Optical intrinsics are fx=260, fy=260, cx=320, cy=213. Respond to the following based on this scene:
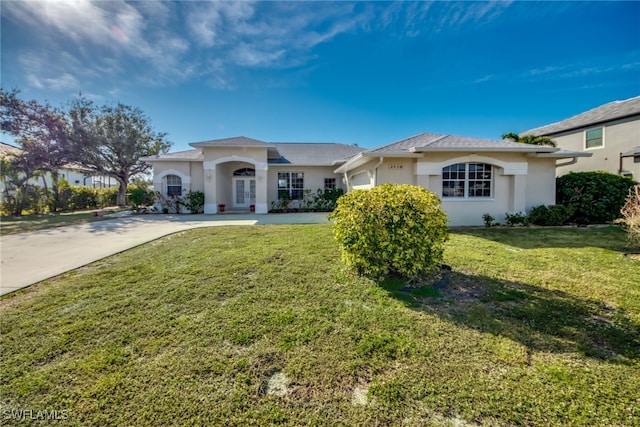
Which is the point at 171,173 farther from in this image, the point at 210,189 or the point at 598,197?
the point at 598,197

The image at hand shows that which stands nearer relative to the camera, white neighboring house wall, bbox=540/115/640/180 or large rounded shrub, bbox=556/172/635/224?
large rounded shrub, bbox=556/172/635/224

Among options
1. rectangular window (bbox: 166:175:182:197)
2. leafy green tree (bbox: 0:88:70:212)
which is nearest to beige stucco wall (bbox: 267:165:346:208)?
rectangular window (bbox: 166:175:182:197)

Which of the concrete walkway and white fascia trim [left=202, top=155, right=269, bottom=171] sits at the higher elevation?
white fascia trim [left=202, top=155, right=269, bottom=171]

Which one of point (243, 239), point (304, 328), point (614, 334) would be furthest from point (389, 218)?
point (243, 239)

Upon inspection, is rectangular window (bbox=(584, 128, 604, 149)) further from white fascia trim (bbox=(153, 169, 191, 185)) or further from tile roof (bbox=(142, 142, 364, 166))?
white fascia trim (bbox=(153, 169, 191, 185))

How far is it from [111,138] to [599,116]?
36909 mm

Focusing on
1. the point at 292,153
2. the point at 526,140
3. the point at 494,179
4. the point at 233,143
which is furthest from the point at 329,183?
the point at 526,140

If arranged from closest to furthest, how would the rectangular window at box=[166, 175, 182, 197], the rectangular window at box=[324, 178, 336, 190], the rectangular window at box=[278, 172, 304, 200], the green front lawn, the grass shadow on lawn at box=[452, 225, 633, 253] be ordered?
1. the green front lawn
2. the grass shadow on lawn at box=[452, 225, 633, 253]
3. the rectangular window at box=[166, 175, 182, 197]
4. the rectangular window at box=[278, 172, 304, 200]
5. the rectangular window at box=[324, 178, 336, 190]

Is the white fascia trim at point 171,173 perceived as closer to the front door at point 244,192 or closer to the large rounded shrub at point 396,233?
the front door at point 244,192

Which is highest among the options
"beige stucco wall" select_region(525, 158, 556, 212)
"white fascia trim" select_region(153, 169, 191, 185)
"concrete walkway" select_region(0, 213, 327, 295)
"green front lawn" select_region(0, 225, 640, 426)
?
"white fascia trim" select_region(153, 169, 191, 185)

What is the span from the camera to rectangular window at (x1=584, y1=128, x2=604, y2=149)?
18091mm

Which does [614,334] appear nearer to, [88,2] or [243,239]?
[243,239]

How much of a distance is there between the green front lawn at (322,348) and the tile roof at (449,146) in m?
5.69

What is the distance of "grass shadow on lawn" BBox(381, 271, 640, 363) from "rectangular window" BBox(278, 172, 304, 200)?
1481 cm
